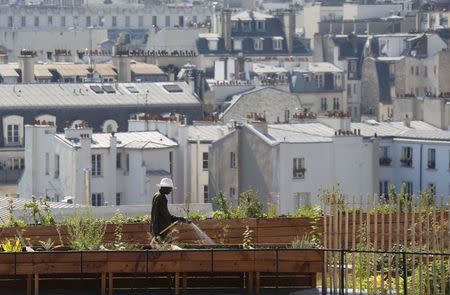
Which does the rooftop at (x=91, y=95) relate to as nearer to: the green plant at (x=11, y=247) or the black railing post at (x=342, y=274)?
the green plant at (x=11, y=247)

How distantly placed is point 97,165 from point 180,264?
44543mm

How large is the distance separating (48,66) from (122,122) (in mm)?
17339

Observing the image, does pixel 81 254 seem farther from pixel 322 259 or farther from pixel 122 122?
pixel 122 122

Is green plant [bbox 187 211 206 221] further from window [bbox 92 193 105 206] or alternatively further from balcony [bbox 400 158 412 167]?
window [bbox 92 193 105 206]

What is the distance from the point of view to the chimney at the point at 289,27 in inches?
4990

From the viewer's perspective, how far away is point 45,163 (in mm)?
72875

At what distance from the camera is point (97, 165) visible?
70188mm

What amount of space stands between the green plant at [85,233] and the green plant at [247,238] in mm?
1510

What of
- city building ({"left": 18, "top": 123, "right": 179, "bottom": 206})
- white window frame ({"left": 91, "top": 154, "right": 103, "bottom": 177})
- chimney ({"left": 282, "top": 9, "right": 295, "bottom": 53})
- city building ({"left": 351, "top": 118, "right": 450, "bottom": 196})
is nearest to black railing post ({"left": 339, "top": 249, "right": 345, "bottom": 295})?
city building ({"left": 351, "top": 118, "right": 450, "bottom": 196})

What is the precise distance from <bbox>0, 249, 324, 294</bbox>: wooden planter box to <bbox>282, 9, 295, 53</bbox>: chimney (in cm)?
10093

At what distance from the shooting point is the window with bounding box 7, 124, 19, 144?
83.8 m

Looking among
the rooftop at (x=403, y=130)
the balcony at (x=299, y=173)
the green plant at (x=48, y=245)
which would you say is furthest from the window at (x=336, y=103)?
the green plant at (x=48, y=245)

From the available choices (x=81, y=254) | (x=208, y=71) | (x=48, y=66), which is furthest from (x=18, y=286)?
(x=208, y=71)

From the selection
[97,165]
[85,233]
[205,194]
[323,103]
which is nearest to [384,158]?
[205,194]
